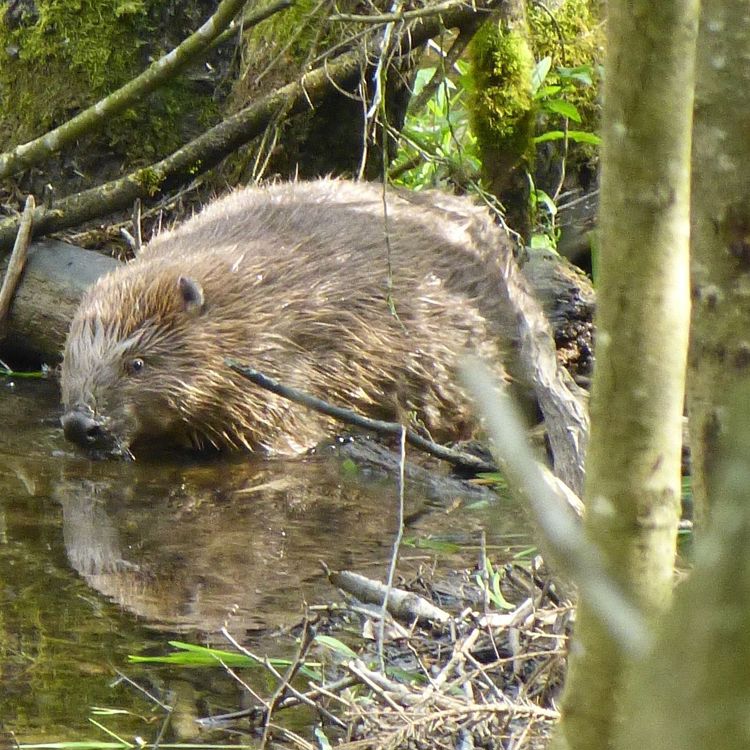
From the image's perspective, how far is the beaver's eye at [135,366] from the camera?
6.41 metres

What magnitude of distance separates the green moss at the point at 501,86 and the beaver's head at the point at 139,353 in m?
2.38

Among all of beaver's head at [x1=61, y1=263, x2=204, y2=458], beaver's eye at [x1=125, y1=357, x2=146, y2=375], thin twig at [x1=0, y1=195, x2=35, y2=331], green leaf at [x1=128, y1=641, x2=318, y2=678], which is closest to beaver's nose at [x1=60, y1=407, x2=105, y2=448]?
beaver's head at [x1=61, y1=263, x2=204, y2=458]

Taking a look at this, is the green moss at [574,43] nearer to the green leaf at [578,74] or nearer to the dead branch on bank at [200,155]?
the green leaf at [578,74]

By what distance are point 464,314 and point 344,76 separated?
1711 mm

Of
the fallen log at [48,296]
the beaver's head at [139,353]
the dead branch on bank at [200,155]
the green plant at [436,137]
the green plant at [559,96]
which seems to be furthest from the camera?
the green plant at [436,137]

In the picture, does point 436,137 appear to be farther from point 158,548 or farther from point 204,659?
point 204,659

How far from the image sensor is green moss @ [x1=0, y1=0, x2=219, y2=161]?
8.58 metres

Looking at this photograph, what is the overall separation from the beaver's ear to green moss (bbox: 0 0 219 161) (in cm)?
240

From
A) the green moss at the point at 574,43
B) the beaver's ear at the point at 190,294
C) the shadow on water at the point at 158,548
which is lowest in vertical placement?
the shadow on water at the point at 158,548

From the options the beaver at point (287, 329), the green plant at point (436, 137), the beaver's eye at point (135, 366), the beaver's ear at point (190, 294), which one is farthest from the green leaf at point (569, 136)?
the beaver's eye at point (135, 366)

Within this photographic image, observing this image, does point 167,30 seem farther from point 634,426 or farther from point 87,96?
point 634,426

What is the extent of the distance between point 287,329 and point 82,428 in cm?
112

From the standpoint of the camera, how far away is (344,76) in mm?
7477

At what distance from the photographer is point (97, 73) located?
8578 mm
